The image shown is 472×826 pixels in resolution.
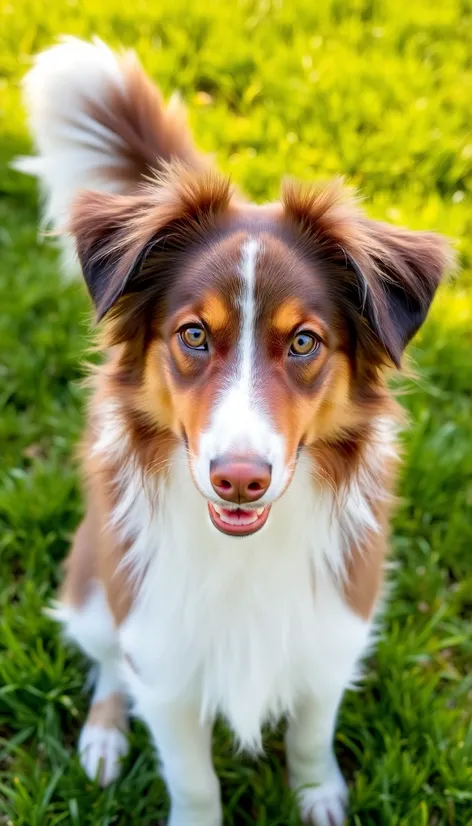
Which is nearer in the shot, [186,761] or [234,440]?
[234,440]

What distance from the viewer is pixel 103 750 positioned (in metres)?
3.23

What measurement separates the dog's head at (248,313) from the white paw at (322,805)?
1.43 m

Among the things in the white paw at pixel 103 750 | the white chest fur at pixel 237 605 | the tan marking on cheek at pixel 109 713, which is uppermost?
the white chest fur at pixel 237 605

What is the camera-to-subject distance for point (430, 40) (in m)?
6.19

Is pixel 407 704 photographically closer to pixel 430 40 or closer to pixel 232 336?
pixel 232 336

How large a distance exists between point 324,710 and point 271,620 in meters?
0.44

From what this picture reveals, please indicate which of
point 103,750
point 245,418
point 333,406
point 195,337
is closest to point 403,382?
point 333,406

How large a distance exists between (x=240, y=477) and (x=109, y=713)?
5.82ft

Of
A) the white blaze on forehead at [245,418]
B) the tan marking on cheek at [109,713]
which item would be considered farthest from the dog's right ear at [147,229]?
the tan marking on cheek at [109,713]

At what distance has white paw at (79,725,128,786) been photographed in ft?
10.4

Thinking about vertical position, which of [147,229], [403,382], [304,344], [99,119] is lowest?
[403,382]

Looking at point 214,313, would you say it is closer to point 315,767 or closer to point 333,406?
point 333,406

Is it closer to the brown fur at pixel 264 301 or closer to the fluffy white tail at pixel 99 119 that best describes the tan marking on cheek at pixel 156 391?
the brown fur at pixel 264 301

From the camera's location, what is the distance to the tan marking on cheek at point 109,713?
10.8 ft
